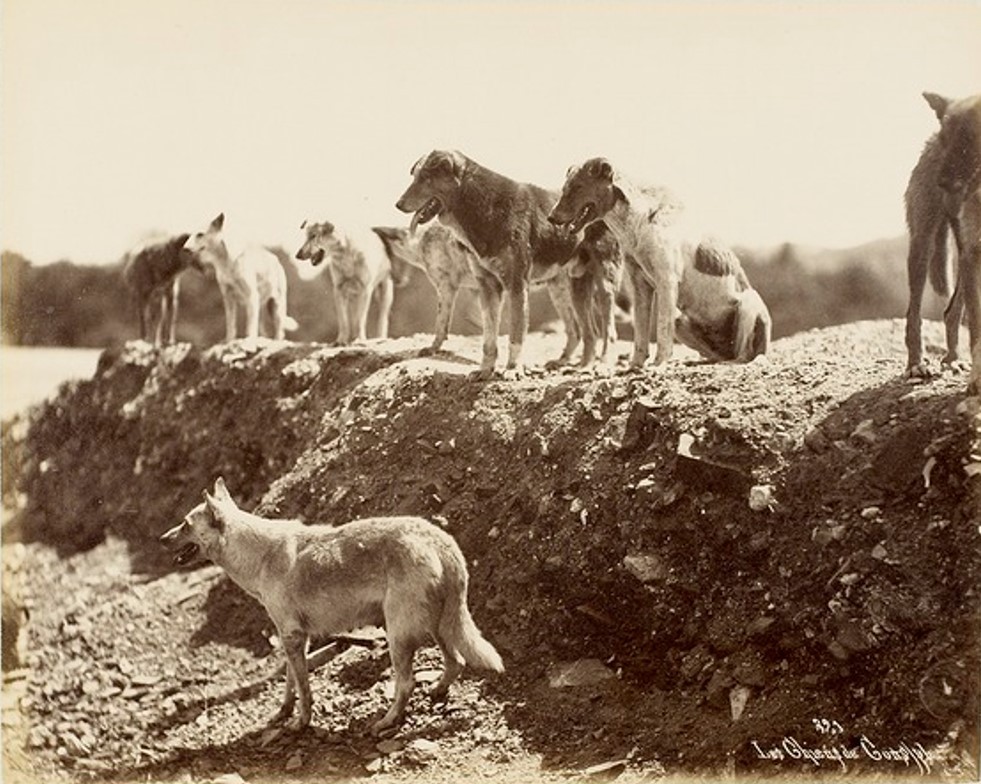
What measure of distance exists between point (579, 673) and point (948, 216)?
3039 millimetres

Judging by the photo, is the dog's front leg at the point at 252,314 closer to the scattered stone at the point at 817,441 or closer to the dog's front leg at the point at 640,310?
the dog's front leg at the point at 640,310

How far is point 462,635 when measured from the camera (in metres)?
6.39

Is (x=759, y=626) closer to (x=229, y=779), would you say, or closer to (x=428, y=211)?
(x=229, y=779)

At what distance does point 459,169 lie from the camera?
24.6 feet

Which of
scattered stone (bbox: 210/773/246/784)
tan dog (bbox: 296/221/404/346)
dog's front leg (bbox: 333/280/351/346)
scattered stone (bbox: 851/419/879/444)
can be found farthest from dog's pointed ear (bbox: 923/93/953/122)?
scattered stone (bbox: 210/773/246/784)

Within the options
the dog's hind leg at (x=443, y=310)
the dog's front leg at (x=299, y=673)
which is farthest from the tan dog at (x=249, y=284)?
the dog's front leg at (x=299, y=673)

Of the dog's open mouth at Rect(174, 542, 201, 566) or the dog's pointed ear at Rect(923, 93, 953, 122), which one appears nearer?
the dog's open mouth at Rect(174, 542, 201, 566)

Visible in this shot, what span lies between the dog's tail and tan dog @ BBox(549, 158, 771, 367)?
1.94 metres

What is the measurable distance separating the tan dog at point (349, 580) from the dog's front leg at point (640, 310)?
180 centimetres

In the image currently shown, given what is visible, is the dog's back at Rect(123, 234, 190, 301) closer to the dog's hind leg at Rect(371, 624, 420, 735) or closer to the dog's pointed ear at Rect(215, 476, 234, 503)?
the dog's pointed ear at Rect(215, 476, 234, 503)

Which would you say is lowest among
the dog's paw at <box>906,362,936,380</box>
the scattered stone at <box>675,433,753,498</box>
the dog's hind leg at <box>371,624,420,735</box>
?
the dog's hind leg at <box>371,624,420,735</box>

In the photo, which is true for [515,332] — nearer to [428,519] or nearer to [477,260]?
[477,260]

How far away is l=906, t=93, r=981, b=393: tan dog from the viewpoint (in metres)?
7.06

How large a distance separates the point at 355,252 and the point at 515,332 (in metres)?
1.79
